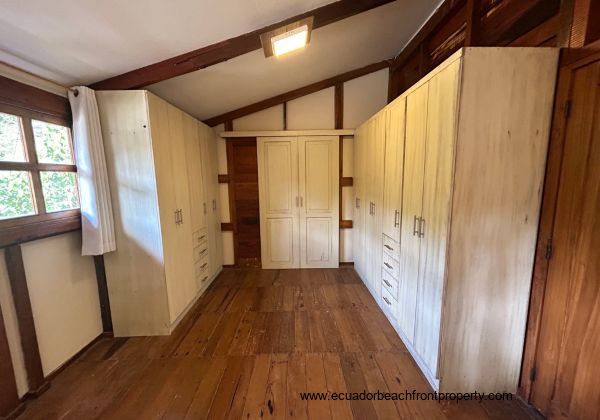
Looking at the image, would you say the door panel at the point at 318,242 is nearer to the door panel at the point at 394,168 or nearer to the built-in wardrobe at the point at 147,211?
the door panel at the point at 394,168

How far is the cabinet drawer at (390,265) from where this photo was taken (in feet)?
7.14

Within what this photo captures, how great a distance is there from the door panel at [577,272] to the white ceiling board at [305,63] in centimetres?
166

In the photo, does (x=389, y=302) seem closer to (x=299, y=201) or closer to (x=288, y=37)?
(x=299, y=201)

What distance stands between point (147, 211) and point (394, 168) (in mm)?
2273

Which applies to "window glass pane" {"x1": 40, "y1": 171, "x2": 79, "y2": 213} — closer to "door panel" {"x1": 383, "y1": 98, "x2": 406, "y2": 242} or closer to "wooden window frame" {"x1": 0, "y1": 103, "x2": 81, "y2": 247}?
"wooden window frame" {"x1": 0, "y1": 103, "x2": 81, "y2": 247}

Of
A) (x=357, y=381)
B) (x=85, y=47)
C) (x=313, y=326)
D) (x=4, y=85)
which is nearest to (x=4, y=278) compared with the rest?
(x=4, y=85)

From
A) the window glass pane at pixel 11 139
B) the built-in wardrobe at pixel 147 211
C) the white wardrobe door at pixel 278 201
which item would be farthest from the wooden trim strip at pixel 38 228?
the white wardrobe door at pixel 278 201

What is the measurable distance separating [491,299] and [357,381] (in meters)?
1.07

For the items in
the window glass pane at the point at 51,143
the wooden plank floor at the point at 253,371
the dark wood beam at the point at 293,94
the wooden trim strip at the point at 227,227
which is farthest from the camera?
the wooden trim strip at the point at 227,227

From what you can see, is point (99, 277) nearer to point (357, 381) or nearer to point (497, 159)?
point (357, 381)

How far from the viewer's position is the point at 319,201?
12.0 ft

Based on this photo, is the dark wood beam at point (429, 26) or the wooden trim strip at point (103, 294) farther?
the wooden trim strip at point (103, 294)

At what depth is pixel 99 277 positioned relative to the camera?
2.16 m

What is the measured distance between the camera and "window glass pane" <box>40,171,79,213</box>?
174cm
